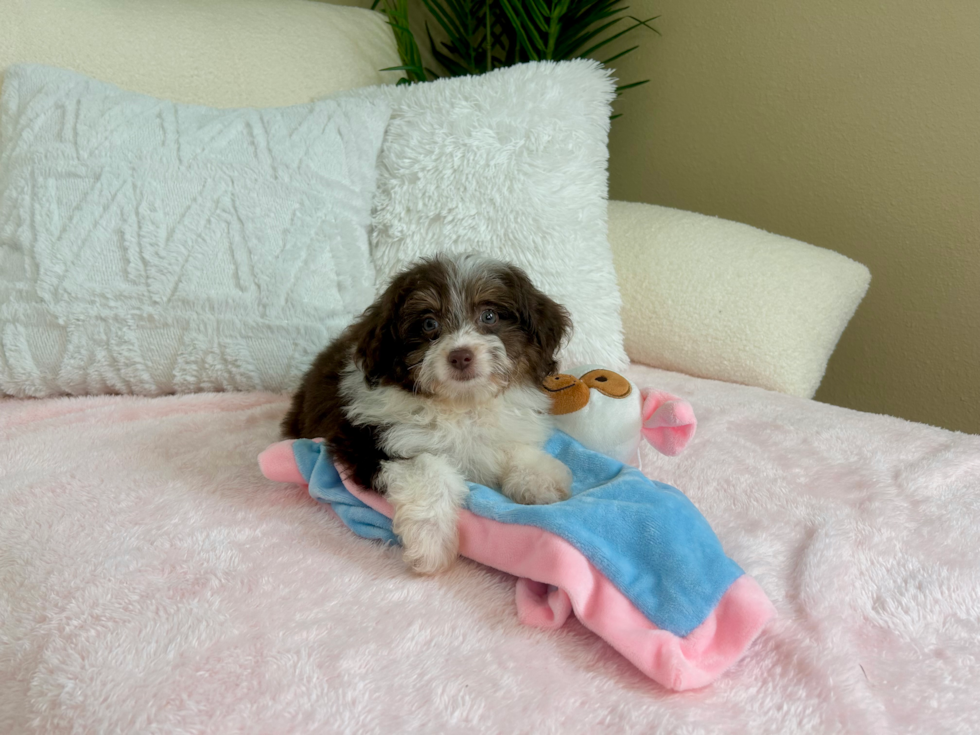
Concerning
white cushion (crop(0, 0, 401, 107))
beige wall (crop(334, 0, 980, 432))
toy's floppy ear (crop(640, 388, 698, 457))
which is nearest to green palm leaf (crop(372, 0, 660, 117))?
beige wall (crop(334, 0, 980, 432))

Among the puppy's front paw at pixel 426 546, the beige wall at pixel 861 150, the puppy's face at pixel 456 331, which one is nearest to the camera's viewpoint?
the puppy's front paw at pixel 426 546

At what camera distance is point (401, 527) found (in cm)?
147

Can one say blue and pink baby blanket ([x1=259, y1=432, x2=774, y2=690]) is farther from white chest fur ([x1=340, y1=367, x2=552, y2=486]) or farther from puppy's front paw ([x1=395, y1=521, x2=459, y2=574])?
white chest fur ([x1=340, y1=367, x2=552, y2=486])

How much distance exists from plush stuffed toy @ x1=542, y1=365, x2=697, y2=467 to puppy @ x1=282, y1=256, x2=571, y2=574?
0.21 feet

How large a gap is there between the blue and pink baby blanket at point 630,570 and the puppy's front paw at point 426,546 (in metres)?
0.05

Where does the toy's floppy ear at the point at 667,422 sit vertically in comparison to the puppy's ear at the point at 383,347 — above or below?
below

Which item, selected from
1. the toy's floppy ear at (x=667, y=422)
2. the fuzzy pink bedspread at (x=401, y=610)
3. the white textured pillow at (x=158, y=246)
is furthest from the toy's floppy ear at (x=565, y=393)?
the white textured pillow at (x=158, y=246)

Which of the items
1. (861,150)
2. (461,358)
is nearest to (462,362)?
(461,358)

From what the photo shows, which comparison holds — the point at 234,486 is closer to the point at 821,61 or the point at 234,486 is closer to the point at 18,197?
the point at 18,197

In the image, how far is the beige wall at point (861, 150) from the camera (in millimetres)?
2775

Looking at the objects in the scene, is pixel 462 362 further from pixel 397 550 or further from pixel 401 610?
pixel 401 610

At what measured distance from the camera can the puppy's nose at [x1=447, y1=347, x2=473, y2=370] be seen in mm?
1646

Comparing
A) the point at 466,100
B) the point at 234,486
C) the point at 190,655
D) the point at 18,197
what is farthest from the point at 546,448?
the point at 18,197

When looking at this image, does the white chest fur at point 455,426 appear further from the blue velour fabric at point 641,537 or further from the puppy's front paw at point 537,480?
the blue velour fabric at point 641,537
